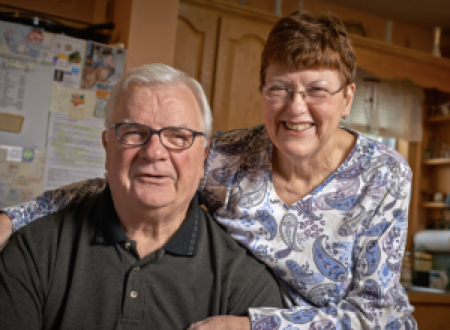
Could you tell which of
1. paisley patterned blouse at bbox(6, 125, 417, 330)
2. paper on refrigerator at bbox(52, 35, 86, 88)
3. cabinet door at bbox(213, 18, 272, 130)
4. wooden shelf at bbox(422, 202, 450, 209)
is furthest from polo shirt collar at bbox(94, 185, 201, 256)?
wooden shelf at bbox(422, 202, 450, 209)

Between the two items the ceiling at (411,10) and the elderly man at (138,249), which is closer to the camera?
the elderly man at (138,249)

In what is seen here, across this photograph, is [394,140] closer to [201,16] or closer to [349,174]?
[201,16]

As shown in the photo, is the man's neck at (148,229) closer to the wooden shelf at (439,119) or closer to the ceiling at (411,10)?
the ceiling at (411,10)

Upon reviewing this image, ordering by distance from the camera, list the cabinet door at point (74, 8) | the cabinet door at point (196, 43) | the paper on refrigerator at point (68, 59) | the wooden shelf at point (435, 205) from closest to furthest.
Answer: the paper on refrigerator at point (68, 59) → the cabinet door at point (74, 8) → the cabinet door at point (196, 43) → the wooden shelf at point (435, 205)

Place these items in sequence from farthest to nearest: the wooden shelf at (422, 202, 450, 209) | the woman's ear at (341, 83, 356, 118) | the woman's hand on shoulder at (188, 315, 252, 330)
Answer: the wooden shelf at (422, 202, 450, 209), the woman's ear at (341, 83, 356, 118), the woman's hand on shoulder at (188, 315, 252, 330)

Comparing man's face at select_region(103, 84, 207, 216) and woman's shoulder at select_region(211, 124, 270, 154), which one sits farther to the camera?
woman's shoulder at select_region(211, 124, 270, 154)

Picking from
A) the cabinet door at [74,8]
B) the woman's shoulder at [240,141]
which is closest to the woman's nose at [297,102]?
the woman's shoulder at [240,141]

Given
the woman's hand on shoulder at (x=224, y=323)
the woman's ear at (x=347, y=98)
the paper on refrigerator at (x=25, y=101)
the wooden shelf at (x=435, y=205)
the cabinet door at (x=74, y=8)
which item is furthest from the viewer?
the wooden shelf at (x=435, y=205)

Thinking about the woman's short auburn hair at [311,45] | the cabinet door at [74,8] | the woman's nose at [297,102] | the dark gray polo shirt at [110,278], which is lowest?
the dark gray polo shirt at [110,278]

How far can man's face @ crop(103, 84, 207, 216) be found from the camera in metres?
1.16

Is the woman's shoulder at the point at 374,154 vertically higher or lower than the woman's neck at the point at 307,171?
higher

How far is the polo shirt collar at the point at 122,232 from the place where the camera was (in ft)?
3.92

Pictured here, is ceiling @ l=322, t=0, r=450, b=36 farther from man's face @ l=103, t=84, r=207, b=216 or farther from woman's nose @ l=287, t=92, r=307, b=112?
man's face @ l=103, t=84, r=207, b=216

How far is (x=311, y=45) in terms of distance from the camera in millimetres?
1216
